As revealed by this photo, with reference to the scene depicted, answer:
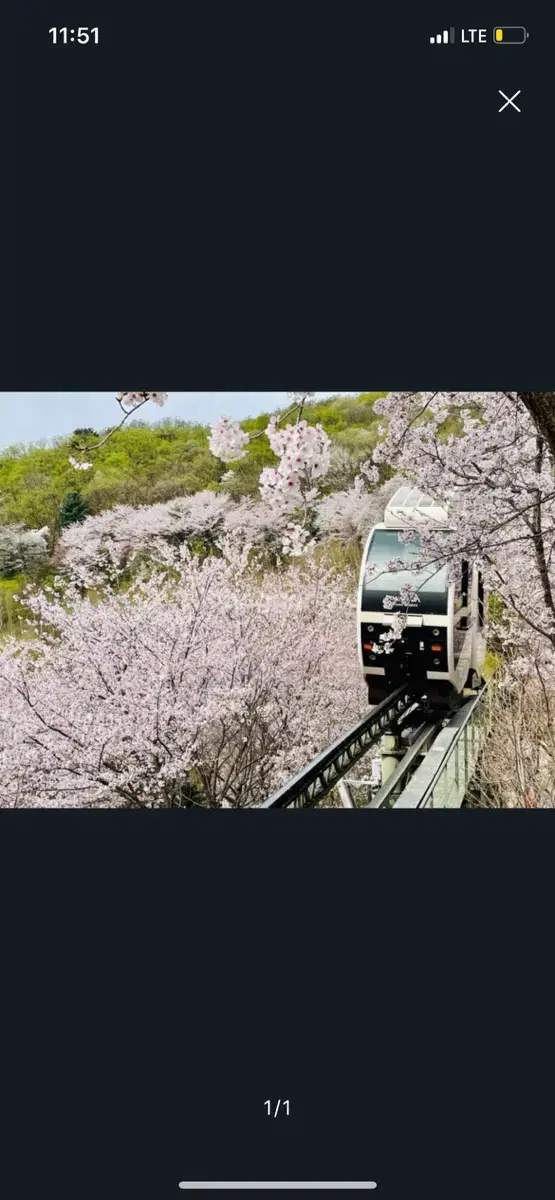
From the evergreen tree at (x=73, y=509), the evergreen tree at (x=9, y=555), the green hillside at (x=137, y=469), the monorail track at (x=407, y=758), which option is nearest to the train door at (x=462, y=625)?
the monorail track at (x=407, y=758)

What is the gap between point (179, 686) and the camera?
333cm

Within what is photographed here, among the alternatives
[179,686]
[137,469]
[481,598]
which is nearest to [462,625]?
[481,598]

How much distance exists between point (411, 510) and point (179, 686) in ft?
3.52

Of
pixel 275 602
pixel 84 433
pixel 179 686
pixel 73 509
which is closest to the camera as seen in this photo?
pixel 84 433

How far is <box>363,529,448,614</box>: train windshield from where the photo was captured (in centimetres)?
310

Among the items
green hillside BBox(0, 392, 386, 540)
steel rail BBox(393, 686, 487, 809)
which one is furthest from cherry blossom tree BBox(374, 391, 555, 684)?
steel rail BBox(393, 686, 487, 809)

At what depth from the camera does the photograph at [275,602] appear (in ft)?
9.79

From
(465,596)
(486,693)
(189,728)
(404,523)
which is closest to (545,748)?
(486,693)

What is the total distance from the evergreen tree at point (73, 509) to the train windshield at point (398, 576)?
39.5 inches

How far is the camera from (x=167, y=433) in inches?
117

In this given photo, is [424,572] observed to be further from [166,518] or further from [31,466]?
[31,466]
